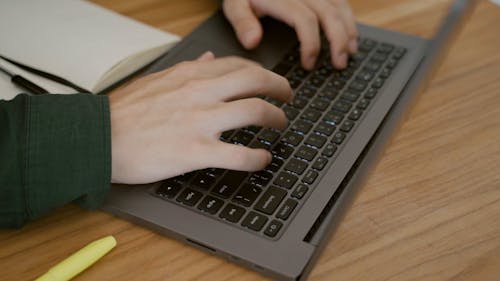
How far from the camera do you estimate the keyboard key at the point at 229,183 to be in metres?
0.58

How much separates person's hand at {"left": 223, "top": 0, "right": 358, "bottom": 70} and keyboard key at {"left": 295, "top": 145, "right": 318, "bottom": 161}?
174mm

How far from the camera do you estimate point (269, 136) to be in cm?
65

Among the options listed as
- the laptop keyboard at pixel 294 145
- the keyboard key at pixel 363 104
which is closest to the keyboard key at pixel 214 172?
the laptop keyboard at pixel 294 145

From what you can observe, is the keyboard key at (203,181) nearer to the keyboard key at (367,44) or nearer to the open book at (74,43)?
the open book at (74,43)

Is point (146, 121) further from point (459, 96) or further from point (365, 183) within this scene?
point (459, 96)

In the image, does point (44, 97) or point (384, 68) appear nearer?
point (44, 97)

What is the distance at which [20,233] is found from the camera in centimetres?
57

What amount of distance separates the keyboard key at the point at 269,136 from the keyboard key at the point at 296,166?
4cm

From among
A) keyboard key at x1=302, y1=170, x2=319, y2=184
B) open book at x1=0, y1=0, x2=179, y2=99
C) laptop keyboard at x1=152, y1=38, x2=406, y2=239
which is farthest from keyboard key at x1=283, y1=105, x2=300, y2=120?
open book at x1=0, y1=0, x2=179, y2=99

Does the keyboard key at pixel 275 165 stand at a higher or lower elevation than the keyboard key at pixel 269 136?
lower

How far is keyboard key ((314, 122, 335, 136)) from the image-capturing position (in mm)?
659

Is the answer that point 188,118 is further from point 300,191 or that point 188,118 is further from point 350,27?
point 350,27

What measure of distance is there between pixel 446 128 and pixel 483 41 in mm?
228

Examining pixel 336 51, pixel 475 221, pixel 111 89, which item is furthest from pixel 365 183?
pixel 111 89
